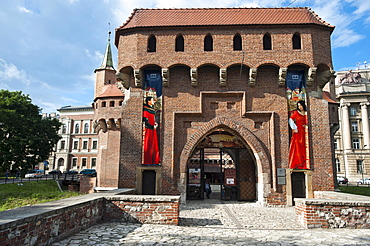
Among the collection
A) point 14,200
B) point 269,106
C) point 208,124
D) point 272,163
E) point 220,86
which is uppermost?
point 220,86

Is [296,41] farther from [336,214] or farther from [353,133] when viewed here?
[353,133]

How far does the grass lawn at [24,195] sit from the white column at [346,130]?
40232mm

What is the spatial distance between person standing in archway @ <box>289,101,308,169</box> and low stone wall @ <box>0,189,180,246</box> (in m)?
7.65

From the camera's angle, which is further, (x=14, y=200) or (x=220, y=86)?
(x=14, y=200)

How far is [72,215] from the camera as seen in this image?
22.3ft

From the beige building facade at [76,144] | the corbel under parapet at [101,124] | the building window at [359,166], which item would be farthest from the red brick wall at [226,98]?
the beige building facade at [76,144]

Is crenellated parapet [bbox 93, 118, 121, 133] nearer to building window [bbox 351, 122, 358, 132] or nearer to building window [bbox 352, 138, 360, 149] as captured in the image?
building window [bbox 352, 138, 360, 149]

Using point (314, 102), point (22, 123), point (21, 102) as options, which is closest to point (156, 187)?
point (314, 102)

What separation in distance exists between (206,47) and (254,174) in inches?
283

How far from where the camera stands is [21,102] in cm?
3041

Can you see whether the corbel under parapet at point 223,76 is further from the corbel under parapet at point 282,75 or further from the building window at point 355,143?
the building window at point 355,143

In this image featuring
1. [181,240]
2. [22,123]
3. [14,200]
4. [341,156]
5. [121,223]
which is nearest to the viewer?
[181,240]

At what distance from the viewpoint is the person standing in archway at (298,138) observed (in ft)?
45.4

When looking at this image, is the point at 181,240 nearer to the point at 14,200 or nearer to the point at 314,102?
the point at 314,102
